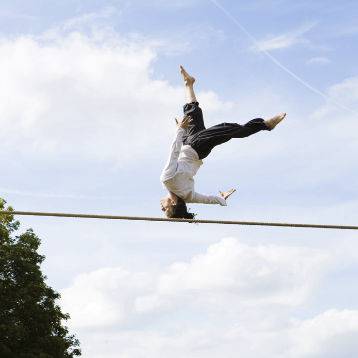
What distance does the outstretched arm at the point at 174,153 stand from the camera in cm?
1002

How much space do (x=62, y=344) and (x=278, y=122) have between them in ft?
54.0

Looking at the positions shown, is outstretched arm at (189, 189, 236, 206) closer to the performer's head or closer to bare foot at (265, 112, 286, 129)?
the performer's head

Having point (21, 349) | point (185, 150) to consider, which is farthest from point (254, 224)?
point (21, 349)

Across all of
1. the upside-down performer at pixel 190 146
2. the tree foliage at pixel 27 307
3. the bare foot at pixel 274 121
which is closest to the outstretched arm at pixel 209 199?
the upside-down performer at pixel 190 146

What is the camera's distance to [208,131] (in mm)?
10172

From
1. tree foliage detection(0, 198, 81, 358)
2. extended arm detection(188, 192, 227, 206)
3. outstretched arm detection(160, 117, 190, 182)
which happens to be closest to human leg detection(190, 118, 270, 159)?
outstretched arm detection(160, 117, 190, 182)

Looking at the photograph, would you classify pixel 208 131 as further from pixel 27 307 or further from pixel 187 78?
pixel 27 307

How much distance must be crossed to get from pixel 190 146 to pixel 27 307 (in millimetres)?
15894

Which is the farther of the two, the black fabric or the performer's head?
the performer's head

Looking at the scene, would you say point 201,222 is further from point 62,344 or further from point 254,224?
point 62,344

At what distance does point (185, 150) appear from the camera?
10.3 meters

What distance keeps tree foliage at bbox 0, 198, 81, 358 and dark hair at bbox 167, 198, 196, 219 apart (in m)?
14.4

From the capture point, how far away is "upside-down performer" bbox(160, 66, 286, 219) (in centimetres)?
1005

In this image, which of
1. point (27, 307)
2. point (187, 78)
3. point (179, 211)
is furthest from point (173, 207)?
point (27, 307)
